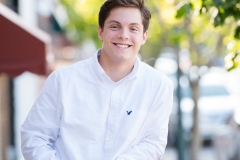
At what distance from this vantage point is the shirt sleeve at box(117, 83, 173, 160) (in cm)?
371

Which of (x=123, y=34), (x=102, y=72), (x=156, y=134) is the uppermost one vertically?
(x=123, y=34)

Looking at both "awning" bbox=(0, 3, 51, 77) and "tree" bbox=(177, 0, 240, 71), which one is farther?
"awning" bbox=(0, 3, 51, 77)

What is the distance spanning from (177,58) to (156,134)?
8588mm

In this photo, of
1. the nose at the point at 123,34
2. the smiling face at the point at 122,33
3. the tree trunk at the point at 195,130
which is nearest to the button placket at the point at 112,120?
the smiling face at the point at 122,33

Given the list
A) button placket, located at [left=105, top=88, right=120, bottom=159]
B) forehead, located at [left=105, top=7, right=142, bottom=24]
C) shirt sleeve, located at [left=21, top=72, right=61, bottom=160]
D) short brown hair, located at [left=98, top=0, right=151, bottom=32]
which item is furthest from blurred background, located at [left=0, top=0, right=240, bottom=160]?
shirt sleeve, located at [left=21, top=72, right=61, bottom=160]

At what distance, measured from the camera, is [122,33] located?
12.1ft

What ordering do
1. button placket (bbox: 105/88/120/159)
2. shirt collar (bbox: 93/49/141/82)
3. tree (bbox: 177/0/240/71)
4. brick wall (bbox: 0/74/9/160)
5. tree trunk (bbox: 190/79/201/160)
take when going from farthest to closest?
tree trunk (bbox: 190/79/201/160) < brick wall (bbox: 0/74/9/160) < tree (bbox: 177/0/240/71) < shirt collar (bbox: 93/49/141/82) < button placket (bbox: 105/88/120/159)

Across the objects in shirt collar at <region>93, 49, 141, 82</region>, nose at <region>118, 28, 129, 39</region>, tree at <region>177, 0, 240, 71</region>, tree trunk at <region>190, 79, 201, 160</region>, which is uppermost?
tree at <region>177, 0, 240, 71</region>

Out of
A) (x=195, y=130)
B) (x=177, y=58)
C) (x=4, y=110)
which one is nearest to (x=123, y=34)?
(x=4, y=110)

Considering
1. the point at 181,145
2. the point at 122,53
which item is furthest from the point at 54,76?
the point at 181,145

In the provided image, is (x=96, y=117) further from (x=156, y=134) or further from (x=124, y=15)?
(x=124, y=15)

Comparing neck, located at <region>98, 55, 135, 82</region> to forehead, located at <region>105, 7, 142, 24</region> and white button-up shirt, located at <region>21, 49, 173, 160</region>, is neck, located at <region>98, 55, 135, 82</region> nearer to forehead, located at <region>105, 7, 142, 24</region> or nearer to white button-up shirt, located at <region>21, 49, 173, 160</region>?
white button-up shirt, located at <region>21, 49, 173, 160</region>

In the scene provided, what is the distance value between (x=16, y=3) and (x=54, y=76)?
10022 millimetres

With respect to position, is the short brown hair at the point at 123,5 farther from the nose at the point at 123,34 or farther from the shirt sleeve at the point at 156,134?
the shirt sleeve at the point at 156,134
